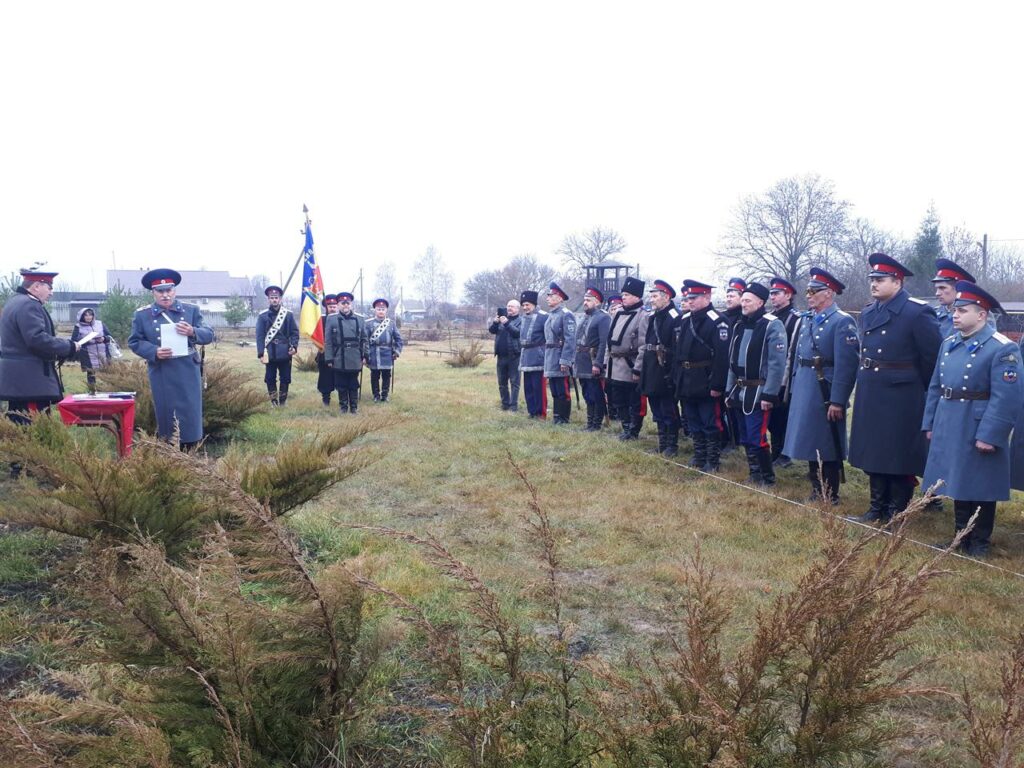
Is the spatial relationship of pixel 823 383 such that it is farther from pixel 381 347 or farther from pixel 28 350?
pixel 381 347

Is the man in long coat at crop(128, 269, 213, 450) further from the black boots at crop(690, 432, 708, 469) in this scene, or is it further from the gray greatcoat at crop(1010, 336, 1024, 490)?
the gray greatcoat at crop(1010, 336, 1024, 490)

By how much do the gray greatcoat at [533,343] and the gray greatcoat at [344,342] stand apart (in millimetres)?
2583

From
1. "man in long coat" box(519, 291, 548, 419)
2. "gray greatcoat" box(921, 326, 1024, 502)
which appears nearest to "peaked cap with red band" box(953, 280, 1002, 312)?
"gray greatcoat" box(921, 326, 1024, 502)

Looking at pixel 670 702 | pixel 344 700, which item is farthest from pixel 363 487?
pixel 670 702

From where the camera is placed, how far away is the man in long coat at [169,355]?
6.18 metres

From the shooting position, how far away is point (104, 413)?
537cm

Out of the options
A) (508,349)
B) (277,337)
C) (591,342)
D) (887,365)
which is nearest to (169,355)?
(887,365)

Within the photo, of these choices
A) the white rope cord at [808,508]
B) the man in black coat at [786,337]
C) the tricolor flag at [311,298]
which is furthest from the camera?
the tricolor flag at [311,298]

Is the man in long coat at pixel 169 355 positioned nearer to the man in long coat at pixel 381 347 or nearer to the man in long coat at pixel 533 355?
the man in long coat at pixel 533 355

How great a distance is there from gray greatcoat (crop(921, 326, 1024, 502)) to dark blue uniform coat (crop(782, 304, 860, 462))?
104 centimetres

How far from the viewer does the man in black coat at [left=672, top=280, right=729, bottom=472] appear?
764cm

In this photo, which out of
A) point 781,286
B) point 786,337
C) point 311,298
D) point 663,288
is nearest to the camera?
point 786,337

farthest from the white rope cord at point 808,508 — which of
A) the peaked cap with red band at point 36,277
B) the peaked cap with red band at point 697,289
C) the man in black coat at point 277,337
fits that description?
the man in black coat at point 277,337

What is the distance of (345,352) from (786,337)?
7.01 meters
